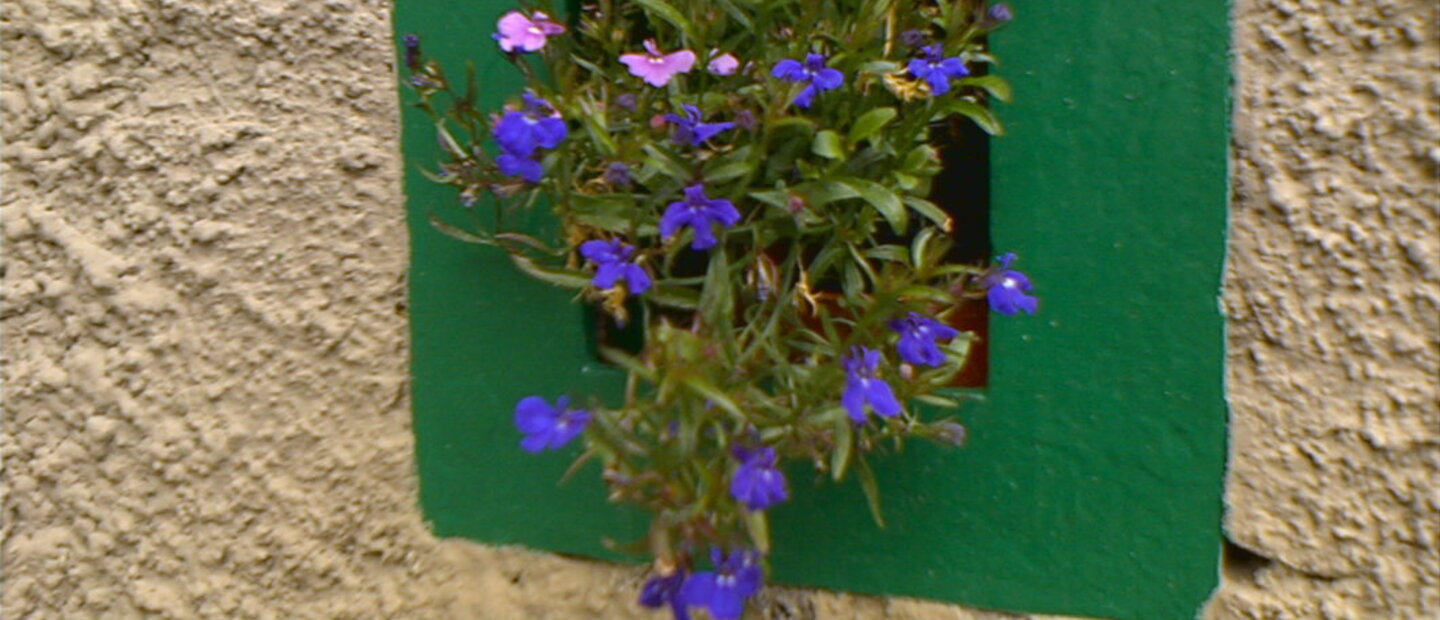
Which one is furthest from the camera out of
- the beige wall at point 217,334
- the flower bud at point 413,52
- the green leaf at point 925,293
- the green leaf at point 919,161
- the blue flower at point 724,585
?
the beige wall at point 217,334

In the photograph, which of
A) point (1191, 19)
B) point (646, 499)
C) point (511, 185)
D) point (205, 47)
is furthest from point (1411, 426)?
point (205, 47)

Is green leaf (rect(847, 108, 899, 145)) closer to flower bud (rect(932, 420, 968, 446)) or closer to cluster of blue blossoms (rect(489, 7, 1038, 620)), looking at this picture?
cluster of blue blossoms (rect(489, 7, 1038, 620))

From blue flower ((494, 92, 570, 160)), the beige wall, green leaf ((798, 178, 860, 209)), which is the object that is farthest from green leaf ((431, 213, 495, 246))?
green leaf ((798, 178, 860, 209))

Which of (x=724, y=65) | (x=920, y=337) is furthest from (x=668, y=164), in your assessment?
(x=920, y=337)

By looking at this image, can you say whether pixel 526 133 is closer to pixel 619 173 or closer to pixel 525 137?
pixel 525 137

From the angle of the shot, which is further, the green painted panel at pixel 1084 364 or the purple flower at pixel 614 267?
the green painted panel at pixel 1084 364

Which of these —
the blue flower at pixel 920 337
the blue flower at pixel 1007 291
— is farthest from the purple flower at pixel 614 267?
the blue flower at pixel 1007 291

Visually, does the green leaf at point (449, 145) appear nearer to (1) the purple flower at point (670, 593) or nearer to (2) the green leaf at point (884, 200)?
(2) the green leaf at point (884, 200)
